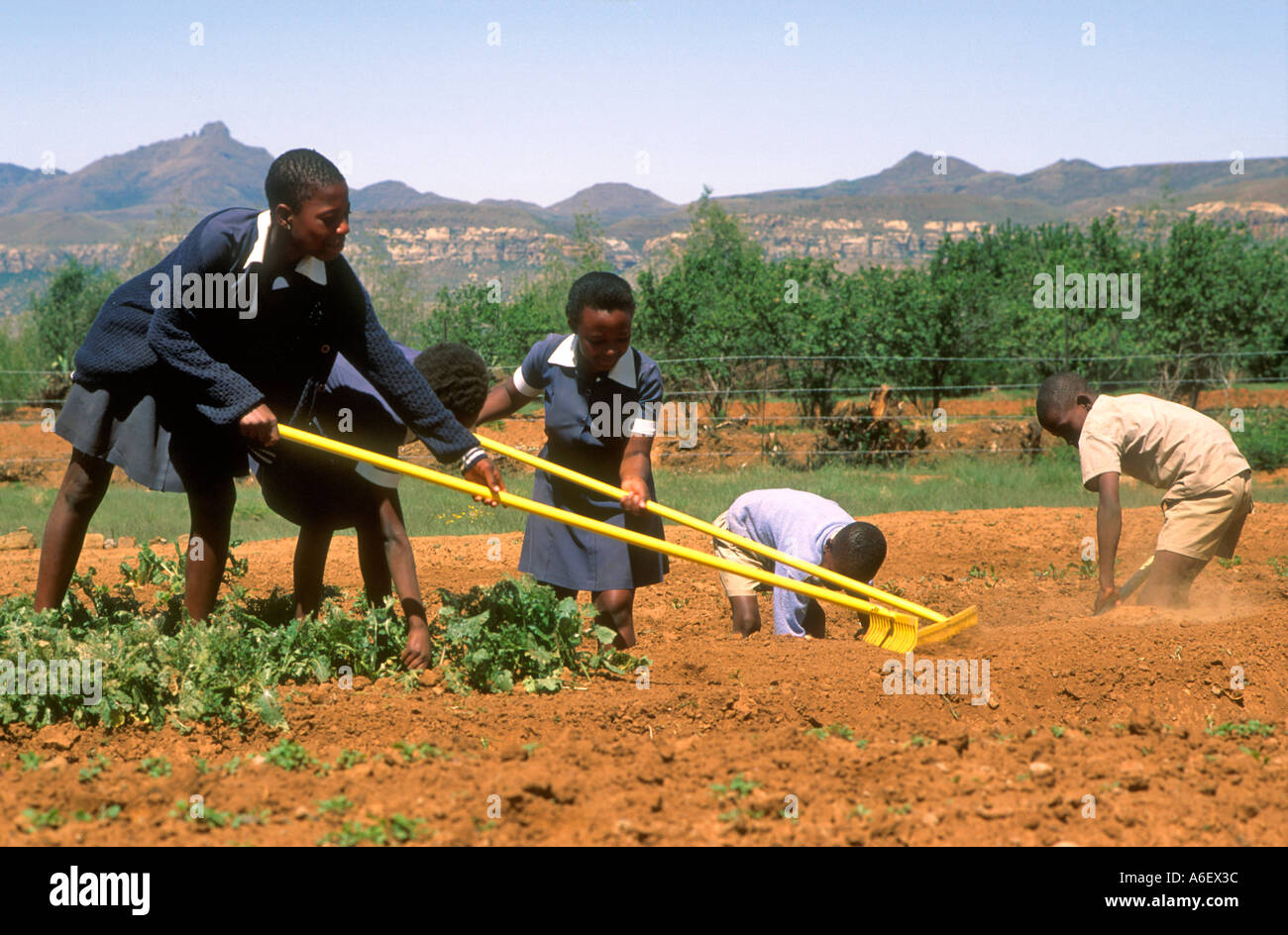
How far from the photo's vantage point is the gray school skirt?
12.4ft

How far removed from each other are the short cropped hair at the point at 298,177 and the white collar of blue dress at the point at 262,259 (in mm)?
132

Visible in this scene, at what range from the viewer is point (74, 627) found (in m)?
4.00

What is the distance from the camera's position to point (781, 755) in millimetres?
3154

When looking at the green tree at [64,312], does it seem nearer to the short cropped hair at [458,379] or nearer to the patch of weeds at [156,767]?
the short cropped hair at [458,379]

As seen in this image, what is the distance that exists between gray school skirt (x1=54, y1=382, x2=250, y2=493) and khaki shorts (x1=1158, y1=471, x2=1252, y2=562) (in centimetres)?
428

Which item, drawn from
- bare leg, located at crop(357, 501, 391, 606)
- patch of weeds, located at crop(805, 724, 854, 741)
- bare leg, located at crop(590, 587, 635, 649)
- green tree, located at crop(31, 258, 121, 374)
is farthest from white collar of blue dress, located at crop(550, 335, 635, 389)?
green tree, located at crop(31, 258, 121, 374)

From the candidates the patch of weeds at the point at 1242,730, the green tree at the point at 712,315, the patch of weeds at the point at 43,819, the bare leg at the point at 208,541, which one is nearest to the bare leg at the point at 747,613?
the patch of weeds at the point at 1242,730

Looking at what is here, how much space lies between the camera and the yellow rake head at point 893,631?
13.9 ft

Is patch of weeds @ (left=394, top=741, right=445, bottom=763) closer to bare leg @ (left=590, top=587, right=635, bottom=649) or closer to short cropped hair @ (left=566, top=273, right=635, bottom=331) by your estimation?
bare leg @ (left=590, top=587, right=635, bottom=649)

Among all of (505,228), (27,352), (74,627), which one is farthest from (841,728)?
(505,228)

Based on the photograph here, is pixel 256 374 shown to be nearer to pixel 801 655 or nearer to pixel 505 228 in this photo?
pixel 801 655

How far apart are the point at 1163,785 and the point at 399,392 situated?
8.67 ft

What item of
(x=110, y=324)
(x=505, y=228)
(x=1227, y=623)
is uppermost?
(x=505, y=228)
